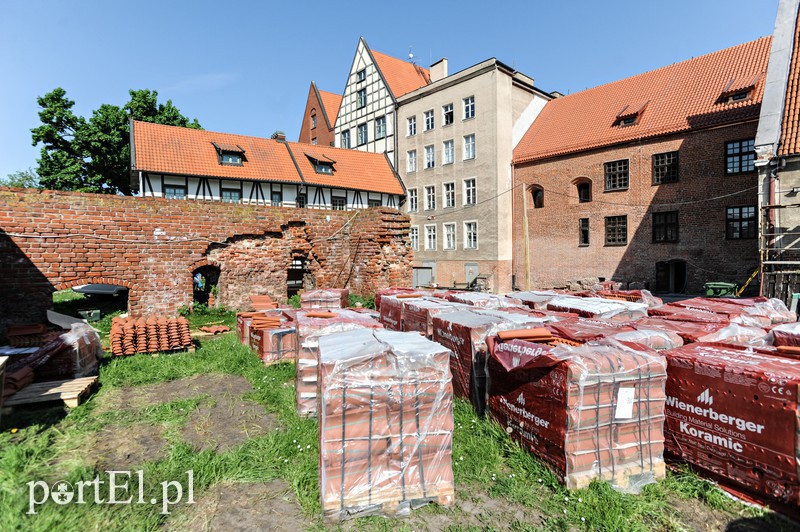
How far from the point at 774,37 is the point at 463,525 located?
19099 millimetres

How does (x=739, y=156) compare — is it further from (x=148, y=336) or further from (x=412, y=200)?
(x=148, y=336)

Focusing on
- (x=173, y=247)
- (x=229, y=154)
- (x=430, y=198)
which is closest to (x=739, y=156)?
(x=430, y=198)

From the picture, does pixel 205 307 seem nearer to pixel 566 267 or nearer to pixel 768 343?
pixel 768 343

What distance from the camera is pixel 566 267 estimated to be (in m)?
23.0

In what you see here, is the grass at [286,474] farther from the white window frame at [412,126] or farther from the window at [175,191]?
the white window frame at [412,126]

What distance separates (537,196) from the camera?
24656mm

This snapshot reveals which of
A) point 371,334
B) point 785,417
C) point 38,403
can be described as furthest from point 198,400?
point 785,417

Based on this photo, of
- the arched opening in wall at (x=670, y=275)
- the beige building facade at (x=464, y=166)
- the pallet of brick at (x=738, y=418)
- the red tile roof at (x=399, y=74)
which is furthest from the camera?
the red tile roof at (x=399, y=74)

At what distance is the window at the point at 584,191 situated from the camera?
73.9 ft

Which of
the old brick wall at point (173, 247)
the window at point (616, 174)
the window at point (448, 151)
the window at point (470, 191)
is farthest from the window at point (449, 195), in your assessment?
the old brick wall at point (173, 247)

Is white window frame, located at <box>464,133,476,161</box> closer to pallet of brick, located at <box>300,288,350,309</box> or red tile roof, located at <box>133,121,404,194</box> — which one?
red tile roof, located at <box>133,121,404,194</box>

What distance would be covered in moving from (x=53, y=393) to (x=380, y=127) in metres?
28.5

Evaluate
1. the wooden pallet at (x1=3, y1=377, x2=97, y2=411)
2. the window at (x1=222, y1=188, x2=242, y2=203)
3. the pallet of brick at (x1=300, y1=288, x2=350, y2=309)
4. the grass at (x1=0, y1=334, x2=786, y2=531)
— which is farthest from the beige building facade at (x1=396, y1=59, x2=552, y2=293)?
the wooden pallet at (x1=3, y1=377, x2=97, y2=411)

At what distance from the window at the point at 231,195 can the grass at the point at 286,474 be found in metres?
17.1
